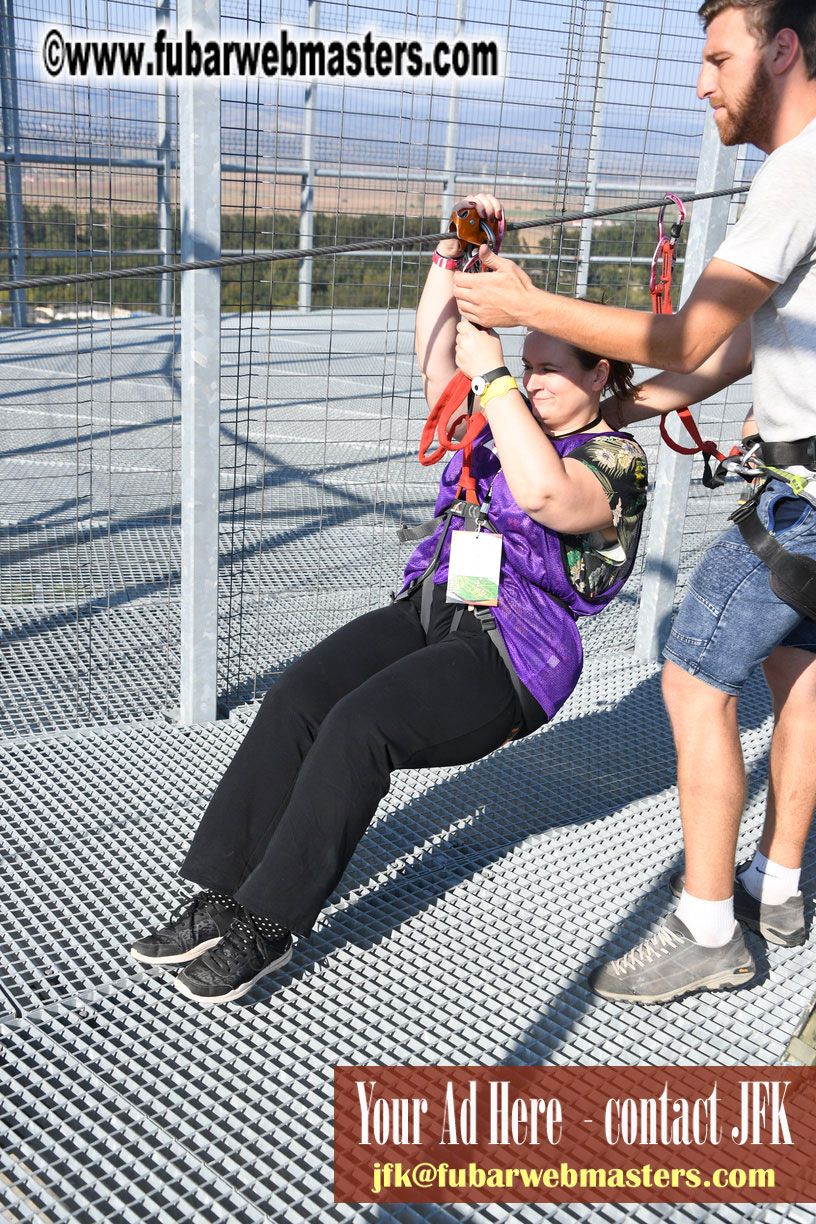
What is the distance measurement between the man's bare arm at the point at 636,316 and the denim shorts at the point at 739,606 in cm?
31

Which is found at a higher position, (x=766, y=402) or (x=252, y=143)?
(x=252, y=143)

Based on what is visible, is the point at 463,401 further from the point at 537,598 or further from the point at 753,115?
the point at 753,115

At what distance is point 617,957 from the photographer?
6.97 feet

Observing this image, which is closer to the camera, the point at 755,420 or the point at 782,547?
the point at 782,547

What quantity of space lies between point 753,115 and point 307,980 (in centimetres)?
166

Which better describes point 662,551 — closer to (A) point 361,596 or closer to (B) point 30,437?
(A) point 361,596

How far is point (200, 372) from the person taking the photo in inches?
104

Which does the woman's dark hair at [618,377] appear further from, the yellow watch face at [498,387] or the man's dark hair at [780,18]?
the man's dark hair at [780,18]

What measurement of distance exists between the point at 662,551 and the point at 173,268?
2030 millimetres

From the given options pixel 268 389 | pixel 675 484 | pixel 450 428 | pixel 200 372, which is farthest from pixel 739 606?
pixel 268 389

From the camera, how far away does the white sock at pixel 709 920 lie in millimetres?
1984

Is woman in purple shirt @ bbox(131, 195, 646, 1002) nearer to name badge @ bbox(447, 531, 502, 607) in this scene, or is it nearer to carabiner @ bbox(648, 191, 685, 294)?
name badge @ bbox(447, 531, 502, 607)

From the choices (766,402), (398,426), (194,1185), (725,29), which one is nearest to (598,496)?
(766,402)

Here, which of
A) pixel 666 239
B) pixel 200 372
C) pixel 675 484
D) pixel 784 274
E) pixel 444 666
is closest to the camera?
pixel 784 274
